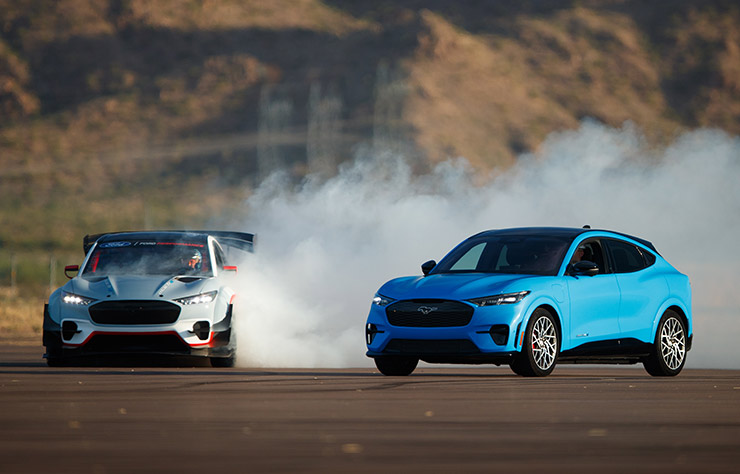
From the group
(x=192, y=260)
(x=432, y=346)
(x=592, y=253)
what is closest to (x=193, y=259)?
(x=192, y=260)

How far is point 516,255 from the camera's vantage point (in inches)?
719

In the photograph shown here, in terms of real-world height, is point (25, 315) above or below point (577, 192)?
below

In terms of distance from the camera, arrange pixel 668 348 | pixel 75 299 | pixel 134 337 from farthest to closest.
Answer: pixel 75 299 < pixel 134 337 < pixel 668 348

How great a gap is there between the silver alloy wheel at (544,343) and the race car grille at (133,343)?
4.37 metres

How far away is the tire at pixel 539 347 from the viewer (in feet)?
55.7

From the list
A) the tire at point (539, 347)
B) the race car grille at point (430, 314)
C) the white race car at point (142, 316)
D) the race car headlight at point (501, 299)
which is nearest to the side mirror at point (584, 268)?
the tire at point (539, 347)

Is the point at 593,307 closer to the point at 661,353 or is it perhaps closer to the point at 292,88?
the point at 661,353

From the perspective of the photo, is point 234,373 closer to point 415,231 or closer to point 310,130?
point 415,231

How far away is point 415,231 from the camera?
30172 millimetres

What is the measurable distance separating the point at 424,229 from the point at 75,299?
12.0 m

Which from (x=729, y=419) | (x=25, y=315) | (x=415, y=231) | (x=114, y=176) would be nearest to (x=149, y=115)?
(x=114, y=176)

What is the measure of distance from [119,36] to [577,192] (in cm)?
9215

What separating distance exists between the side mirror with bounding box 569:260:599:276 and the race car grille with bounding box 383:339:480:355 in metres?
1.68

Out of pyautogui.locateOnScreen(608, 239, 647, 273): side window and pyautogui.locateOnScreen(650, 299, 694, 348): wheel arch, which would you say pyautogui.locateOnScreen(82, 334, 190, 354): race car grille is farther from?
pyautogui.locateOnScreen(650, 299, 694, 348): wheel arch
